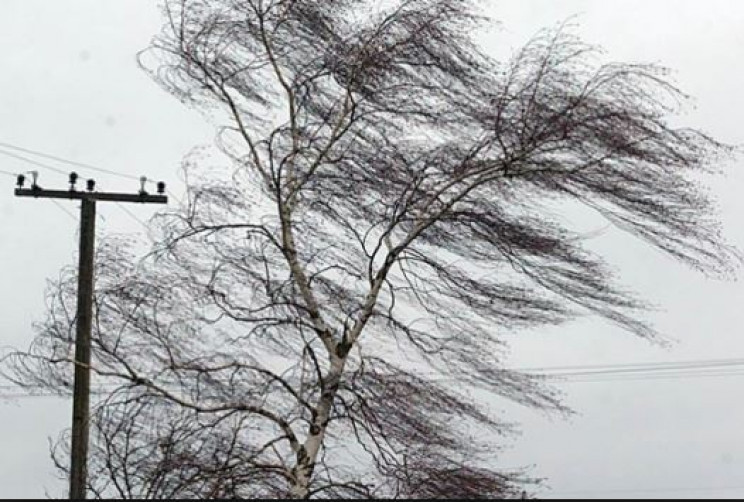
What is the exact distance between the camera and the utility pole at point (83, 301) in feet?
57.5

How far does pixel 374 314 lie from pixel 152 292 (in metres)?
2.18

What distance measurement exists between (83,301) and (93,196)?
2.14m

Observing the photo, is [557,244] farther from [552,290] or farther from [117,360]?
[117,360]

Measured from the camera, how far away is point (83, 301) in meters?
17.9

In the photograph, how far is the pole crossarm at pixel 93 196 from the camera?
1969cm

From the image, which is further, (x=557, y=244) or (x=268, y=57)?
(x=268, y=57)

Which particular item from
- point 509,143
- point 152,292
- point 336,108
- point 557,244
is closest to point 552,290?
point 557,244

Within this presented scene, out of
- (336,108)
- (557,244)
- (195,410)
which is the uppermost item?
(336,108)

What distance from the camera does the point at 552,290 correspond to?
15.7m

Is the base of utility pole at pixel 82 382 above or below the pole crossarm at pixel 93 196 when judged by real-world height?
below

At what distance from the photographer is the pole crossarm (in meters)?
19.7

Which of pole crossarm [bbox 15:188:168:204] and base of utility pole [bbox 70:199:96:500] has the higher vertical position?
pole crossarm [bbox 15:188:168:204]

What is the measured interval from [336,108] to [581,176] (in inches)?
106

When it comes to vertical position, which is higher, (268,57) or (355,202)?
(268,57)
